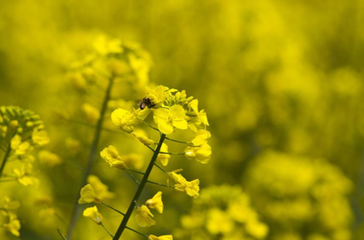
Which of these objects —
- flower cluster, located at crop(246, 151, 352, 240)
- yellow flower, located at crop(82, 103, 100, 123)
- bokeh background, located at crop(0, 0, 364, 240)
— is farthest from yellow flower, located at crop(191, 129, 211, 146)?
flower cluster, located at crop(246, 151, 352, 240)

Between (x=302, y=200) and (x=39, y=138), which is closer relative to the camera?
(x=39, y=138)

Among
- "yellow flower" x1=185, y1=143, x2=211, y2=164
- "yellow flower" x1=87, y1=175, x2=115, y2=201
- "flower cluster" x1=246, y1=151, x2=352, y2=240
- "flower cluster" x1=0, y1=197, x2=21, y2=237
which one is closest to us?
"yellow flower" x1=185, y1=143, x2=211, y2=164

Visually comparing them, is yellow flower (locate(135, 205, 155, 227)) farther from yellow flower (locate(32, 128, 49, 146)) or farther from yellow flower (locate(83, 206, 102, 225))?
yellow flower (locate(32, 128, 49, 146))

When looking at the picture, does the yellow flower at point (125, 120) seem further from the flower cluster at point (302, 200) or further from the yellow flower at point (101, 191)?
the flower cluster at point (302, 200)

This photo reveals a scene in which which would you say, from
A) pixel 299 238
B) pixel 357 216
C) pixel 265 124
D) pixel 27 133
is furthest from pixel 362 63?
pixel 27 133

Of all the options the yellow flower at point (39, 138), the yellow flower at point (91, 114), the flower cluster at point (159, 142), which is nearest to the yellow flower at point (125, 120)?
the flower cluster at point (159, 142)

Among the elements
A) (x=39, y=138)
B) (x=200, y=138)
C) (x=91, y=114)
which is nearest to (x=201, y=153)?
(x=200, y=138)

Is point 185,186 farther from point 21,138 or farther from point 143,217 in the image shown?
point 21,138
